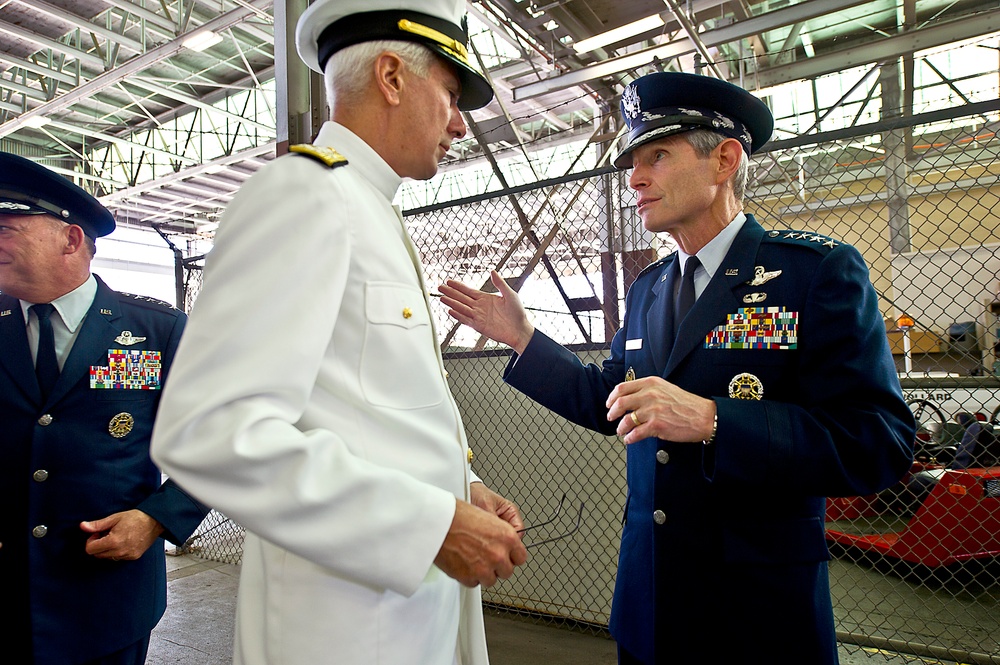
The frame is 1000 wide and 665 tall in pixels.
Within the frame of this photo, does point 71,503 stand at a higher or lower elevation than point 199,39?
lower

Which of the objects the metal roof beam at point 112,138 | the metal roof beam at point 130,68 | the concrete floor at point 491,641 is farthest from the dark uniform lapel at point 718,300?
the metal roof beam at point 112,138

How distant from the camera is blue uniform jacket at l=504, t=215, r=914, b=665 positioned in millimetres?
1325

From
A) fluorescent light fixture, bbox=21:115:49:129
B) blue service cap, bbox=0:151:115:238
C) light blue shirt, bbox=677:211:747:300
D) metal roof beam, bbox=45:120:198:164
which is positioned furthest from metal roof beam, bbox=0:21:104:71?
light blue shirt, bbox=677:211:747:300

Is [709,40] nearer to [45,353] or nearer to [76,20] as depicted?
[45,353]

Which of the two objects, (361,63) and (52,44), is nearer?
(361,63)

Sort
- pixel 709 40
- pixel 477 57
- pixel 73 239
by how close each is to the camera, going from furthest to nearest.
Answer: pixel 709 40, pixel 477 57, pixel 73 239

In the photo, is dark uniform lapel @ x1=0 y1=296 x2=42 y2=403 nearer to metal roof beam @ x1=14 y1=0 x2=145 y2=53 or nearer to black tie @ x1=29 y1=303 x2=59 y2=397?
black tie @ x1=29 y1=303 x2=59 y2=397

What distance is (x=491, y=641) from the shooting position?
12.1 ft

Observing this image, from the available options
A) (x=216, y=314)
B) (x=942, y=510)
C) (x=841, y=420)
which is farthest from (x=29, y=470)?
(x=942, y=510)

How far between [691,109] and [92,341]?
1841mm

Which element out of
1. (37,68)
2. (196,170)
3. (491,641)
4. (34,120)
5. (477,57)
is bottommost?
(491,641)

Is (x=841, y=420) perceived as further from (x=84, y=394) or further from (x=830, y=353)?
(x=84, y=394)

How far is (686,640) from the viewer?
4.83ft

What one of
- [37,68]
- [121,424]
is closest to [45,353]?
[121,424]
